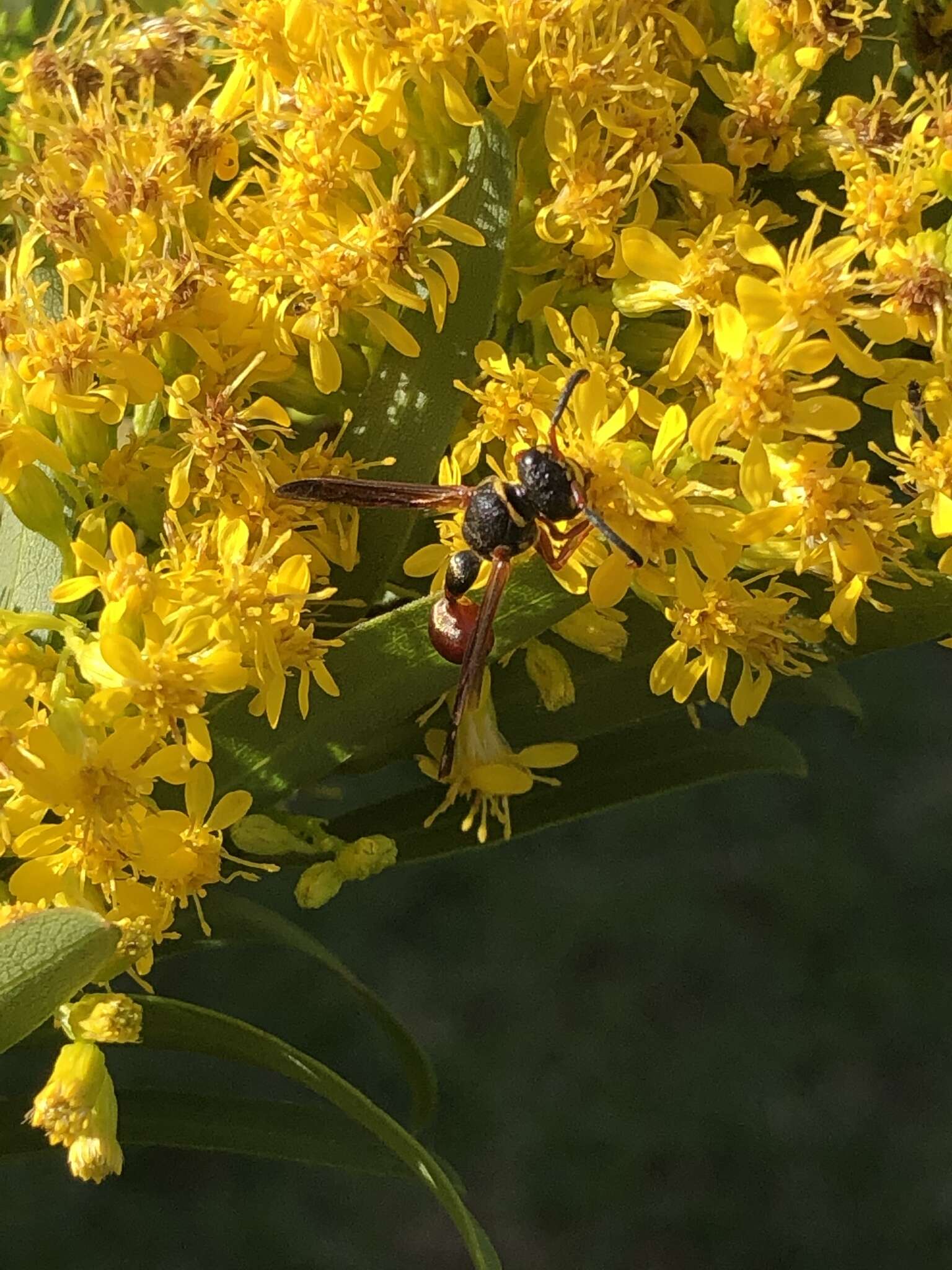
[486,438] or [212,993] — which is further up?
[486,438]

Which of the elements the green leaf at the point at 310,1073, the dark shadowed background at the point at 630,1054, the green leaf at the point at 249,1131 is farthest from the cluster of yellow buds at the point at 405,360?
the dark shadowed background at the point at 630,1054

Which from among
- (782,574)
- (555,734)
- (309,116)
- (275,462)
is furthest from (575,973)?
(309,116)

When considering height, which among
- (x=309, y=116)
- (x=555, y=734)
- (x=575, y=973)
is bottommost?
(x=575, y=973)

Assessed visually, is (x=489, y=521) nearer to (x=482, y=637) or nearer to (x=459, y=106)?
(x=482, y=637)

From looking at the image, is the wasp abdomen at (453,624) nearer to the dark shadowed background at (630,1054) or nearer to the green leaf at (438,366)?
the green leaf at (438,366)

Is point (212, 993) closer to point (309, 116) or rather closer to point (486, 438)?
point (486, 438)

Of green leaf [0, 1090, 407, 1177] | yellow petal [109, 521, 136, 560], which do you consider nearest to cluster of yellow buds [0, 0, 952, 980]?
yellow petal [109, 521, 136, 560]
